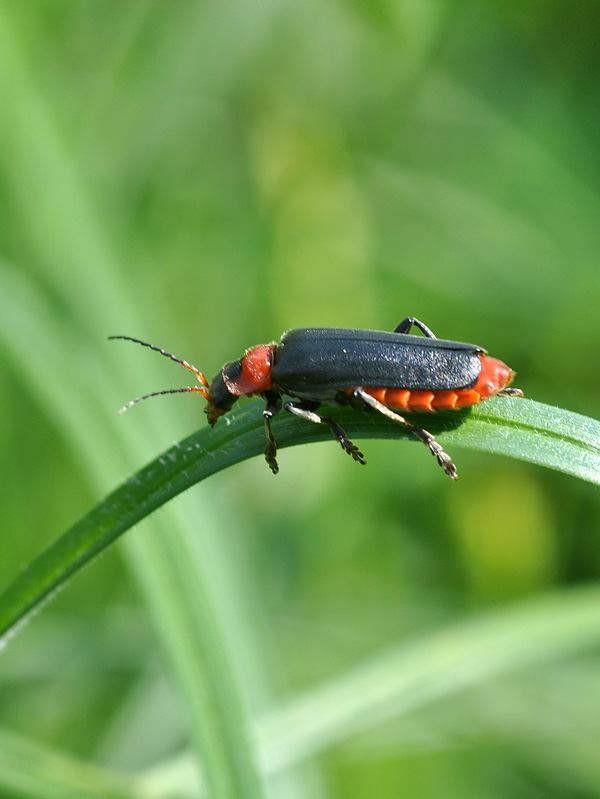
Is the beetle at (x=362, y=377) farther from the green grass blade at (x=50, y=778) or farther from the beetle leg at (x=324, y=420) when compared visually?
the green grass blade at (x=50, y=778)

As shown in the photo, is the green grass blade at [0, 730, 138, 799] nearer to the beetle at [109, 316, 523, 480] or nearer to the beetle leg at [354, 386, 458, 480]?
the beetle at [109, 316, 523, 480]

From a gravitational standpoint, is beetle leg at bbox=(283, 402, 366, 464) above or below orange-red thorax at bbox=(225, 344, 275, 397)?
below

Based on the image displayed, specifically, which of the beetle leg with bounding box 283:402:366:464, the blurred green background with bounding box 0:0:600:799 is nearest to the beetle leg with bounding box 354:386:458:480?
the beetle leg with bounding box 283:402:366:464

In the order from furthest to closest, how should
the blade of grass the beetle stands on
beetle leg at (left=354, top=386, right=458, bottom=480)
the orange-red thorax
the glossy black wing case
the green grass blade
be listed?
the orange-red thorax < the green grass blade < the glossy black wing case < beetle leg at (left=354, top=386, right=458, bottom=480) < the blade of grass the beetle stands on

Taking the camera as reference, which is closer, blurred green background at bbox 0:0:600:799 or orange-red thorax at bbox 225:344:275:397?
orange-red thorax at bbox 225:344:275:397

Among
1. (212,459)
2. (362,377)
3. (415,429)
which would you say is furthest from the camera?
(362,377)

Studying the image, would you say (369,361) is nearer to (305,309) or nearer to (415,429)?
(415,429)

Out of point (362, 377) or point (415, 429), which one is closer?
point (415, 429)

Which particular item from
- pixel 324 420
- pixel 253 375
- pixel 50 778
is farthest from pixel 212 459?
pixel 50 778

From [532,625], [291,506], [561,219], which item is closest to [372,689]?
[532,625]
